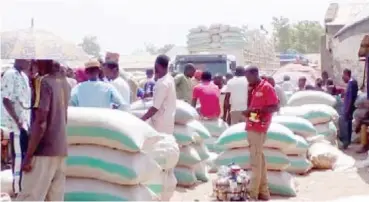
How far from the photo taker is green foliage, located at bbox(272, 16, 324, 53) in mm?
60594

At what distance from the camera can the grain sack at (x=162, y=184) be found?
6309 millimetres

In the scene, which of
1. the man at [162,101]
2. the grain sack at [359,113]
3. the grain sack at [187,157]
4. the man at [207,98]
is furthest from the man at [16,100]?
the grain sack at [359,113]

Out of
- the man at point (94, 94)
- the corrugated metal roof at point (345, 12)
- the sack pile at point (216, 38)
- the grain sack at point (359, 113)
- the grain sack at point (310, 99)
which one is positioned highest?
the corrugated metal roof at point (345, 12)

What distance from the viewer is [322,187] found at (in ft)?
29.6

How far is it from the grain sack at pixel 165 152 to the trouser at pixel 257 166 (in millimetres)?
1192

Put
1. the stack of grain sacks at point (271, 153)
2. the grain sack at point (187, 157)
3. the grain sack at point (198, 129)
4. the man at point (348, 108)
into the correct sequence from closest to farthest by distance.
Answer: the stack of grain sacks at point (271, 153), the grain sack at point (187, 157), the grain sack at point (198, 129), the man at point (348, 108)

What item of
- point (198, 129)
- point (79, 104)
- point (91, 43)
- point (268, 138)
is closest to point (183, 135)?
point (198, 129)

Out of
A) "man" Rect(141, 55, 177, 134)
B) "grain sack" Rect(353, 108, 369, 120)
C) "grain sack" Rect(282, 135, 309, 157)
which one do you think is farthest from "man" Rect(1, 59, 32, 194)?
"grain sack" Rect(353, 108, 369, 120)

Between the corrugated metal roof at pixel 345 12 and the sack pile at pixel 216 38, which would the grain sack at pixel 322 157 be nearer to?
the sack pile at pixel 216 38

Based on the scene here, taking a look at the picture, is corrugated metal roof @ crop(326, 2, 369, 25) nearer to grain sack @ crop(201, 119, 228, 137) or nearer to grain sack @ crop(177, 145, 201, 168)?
grain sack @ crop(201, 119, 228, 137)

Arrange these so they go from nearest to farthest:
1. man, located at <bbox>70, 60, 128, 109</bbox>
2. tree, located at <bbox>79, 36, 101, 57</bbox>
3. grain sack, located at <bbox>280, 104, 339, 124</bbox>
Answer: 1. man, located at <bbox>70, 60, 128, 109</bbox>
2. tree, located at <bbox>79, 36, 101, 57</bbox>
3. grain sack, located at <bbox>280, 104, 339, 124</bbox>

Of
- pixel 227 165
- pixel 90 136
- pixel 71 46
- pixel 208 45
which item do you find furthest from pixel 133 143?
pixel 208 45

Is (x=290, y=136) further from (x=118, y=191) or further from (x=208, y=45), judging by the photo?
(x=208, y=45)

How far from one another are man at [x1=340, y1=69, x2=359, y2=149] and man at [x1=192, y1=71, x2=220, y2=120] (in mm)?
2662
